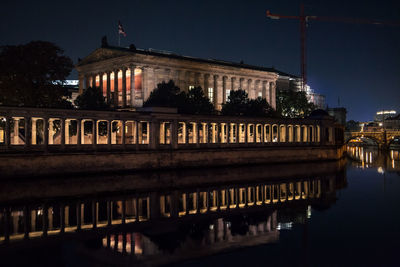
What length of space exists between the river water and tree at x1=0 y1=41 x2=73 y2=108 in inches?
872

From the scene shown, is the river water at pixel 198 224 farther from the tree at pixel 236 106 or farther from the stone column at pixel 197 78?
the stone column at pixel 197 78

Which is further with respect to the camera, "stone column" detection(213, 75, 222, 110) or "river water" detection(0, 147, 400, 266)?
"stone column" detection(213, 75, 222, 110)

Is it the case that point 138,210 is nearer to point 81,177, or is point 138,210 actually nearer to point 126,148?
point 81,177

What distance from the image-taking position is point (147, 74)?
8569cm

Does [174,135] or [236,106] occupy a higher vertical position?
[236,106]

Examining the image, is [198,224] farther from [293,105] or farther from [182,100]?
[293,105]

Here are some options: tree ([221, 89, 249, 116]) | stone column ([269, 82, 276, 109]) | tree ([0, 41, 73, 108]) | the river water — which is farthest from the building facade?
the river water

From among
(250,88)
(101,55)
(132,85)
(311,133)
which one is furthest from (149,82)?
(311,133)

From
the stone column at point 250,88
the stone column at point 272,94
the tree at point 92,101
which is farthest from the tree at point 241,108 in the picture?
the stone column at point 272,94

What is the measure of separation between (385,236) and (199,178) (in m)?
23.5

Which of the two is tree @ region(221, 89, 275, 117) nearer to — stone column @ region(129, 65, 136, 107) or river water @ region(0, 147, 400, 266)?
stone column @ region(129, 65, 136, 107)

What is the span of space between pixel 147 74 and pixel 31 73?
32.9 m

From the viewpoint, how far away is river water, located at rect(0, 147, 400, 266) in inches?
618

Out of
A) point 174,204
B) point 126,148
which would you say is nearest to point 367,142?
point 126,148
